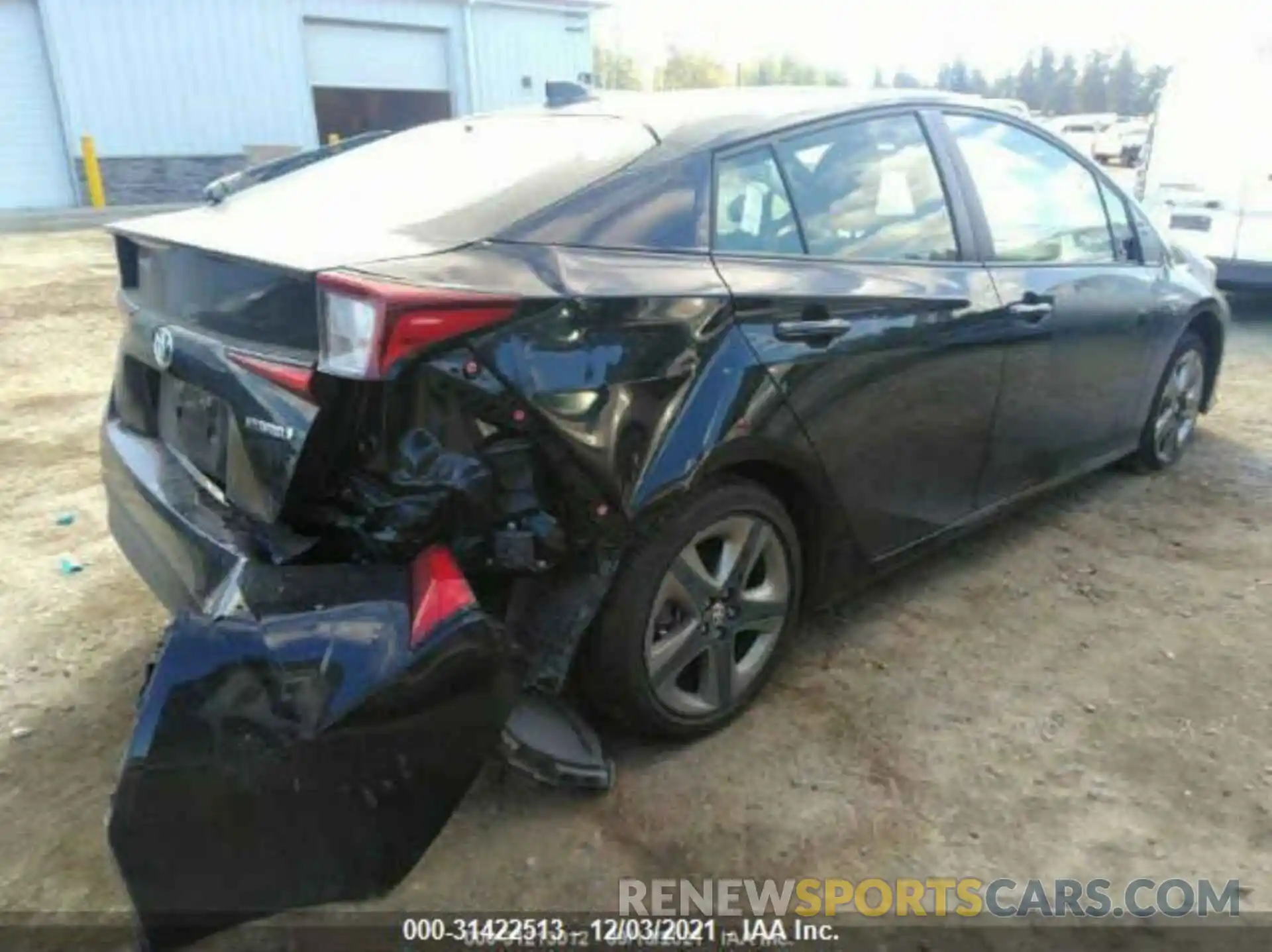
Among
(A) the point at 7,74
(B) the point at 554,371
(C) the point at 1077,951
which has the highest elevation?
(A) the point at 7,74

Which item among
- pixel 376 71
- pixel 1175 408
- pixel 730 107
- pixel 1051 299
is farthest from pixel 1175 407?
pixel 376 71

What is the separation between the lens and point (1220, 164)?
7.61 m

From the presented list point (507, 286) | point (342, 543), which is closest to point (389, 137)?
point (507, 286)

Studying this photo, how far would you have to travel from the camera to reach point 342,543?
2.05 metres

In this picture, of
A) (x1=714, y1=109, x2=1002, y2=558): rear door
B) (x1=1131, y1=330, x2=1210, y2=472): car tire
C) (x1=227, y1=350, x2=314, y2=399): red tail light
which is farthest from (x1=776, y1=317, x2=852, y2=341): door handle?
(x1=1131, y1=330, x2=1210, y2=472): car tire

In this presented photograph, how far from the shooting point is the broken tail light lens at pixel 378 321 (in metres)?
1.86

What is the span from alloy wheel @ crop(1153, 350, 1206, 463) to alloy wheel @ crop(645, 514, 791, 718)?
259 cm

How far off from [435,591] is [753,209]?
1.34 m

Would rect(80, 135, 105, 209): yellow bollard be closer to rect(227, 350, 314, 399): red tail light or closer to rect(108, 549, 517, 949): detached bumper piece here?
rect(227, 350, 314, 399): red tail light

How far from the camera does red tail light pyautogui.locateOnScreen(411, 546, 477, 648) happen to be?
1851mm

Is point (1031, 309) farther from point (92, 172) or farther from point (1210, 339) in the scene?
point (92, 172)

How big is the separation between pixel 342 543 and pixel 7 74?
61.9 feet

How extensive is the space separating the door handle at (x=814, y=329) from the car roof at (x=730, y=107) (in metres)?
0.50

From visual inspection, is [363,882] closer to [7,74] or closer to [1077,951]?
[1077,951]
